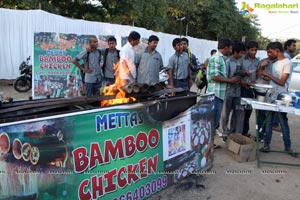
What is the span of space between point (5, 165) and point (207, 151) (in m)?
2.61

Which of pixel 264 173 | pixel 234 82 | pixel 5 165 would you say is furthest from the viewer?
pixel 234 82

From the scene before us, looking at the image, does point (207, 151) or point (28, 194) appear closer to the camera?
point (28, 194)

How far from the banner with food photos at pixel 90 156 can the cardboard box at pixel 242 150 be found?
4.32ft

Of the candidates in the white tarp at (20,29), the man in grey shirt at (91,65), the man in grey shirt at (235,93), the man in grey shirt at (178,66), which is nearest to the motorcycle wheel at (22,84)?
the white tarp at (20,29)

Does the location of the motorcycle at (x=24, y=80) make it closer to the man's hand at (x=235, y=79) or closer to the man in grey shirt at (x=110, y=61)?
the man in grey shirt at (x=110, y=61)

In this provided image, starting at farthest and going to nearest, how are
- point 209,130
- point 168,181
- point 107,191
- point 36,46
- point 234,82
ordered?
point 36,46, point 234,82, point 209,130, point 168,181, point 107,191

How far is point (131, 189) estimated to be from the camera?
3018mm

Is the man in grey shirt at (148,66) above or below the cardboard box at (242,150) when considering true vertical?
above

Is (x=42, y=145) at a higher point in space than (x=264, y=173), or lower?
higher

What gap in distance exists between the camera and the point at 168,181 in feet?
11.4

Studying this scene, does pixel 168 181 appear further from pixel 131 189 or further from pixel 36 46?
pixel 36 46

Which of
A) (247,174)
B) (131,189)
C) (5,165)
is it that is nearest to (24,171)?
(5,165)

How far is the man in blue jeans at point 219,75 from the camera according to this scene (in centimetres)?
494

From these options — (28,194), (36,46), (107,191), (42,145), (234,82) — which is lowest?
(107,191)
